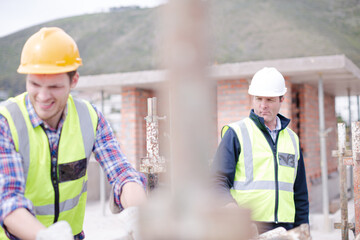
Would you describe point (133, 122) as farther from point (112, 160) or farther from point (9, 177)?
point (9, 177)

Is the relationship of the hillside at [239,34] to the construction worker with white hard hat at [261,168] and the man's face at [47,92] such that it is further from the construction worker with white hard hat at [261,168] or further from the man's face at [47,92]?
the man's face at [47,92]

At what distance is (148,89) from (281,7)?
295 feet

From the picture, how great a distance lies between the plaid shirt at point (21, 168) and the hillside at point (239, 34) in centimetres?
6501

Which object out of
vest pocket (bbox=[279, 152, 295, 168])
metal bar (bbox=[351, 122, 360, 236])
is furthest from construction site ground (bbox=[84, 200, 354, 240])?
vest pocket (bbox=[279, 152, 295, 168])

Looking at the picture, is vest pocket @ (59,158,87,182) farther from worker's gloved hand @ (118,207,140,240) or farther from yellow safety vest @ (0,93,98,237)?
worker's gloved hand @ (118,207,140,240)

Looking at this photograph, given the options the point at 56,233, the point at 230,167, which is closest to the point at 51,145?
the point at 56,233

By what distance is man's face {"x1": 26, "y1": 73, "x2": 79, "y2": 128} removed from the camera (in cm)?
207

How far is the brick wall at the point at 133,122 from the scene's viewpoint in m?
9.34

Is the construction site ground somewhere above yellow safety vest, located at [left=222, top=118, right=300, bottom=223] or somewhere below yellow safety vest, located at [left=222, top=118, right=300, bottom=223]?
below

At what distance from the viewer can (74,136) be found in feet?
7.57

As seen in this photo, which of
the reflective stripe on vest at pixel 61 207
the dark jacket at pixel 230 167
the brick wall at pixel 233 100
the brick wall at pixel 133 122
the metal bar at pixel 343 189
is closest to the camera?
the reflective stripe on vest at pixel 61 207

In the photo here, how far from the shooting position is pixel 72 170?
2273 millimetres

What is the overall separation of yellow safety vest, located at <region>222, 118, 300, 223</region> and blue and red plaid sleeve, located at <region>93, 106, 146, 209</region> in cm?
90

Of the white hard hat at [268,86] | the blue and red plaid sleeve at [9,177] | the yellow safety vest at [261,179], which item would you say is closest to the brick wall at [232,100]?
the white hard hat at [268,86]
